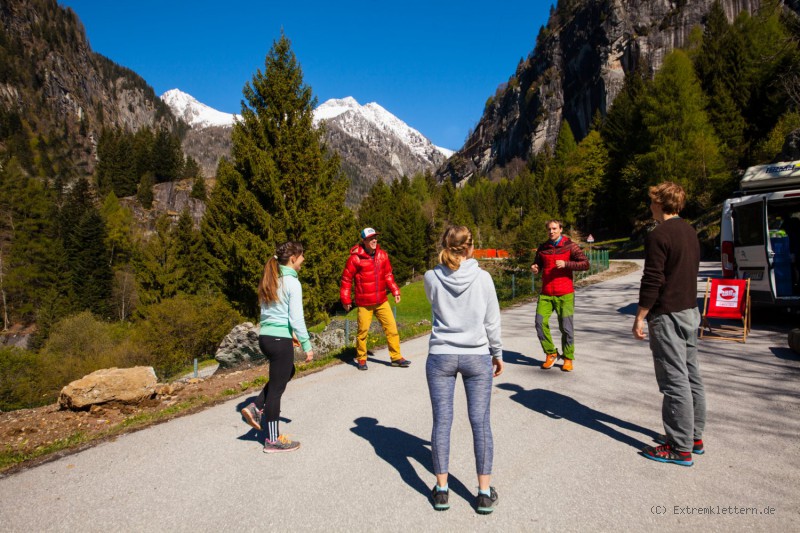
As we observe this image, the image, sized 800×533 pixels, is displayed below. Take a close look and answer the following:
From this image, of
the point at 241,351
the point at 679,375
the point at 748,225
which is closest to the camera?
the point at 679,375

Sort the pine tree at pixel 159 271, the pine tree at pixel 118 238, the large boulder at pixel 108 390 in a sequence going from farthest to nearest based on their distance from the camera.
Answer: the pine tree at pixel 118 238, the pine tree at pixel 159 271, the large boulder at pixel 108 390

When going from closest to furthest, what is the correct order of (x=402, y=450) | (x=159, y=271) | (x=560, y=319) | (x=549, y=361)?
(x=402, y=450), (x=560, y=319), (x=549, y=361), (x=159, y=271)

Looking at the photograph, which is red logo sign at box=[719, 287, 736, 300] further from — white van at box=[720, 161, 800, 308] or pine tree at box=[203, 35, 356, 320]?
pine tree at box=[203, 35, 356, 320]

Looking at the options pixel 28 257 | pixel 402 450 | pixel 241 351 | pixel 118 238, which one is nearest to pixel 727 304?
pixel 402 450

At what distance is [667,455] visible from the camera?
3.52m

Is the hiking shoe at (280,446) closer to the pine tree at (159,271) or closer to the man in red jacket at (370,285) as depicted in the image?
the man in red jacket at (370,285)

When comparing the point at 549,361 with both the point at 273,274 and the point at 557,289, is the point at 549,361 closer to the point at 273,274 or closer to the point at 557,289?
the point at 557,289

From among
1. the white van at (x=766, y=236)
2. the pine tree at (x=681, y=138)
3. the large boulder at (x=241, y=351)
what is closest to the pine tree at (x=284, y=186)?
the large boulder at (x=241, y=351)

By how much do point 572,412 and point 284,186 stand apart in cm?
1226

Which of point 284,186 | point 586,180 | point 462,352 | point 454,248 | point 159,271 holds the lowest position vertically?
point 462,352

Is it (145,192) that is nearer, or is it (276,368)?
(276,368)

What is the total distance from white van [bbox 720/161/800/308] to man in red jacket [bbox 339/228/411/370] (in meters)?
7.34

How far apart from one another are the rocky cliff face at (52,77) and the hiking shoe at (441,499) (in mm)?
156690

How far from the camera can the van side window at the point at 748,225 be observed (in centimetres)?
873
